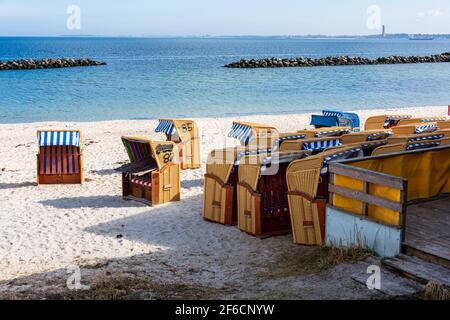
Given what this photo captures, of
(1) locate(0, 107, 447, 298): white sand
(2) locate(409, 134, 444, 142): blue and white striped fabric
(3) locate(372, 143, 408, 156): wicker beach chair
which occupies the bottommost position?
(1) locate(0, 107, 447, 298): white sand

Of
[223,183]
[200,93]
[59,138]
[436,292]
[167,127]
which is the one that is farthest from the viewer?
[200,93]

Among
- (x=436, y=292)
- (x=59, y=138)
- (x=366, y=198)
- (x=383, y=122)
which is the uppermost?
(x=383, y=122)

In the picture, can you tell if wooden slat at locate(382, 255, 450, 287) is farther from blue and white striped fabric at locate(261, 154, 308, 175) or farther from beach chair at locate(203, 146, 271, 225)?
beach chair at locate(203, 146, 271, 225)

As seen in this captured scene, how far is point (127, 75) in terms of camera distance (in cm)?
6144

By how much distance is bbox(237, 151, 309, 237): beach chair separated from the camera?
859 cm

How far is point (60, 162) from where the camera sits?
40.7ft

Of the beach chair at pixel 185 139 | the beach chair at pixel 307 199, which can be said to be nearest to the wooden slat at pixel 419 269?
the beach chair at pixel 307 199

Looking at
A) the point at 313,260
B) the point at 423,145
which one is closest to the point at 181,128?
the point at 423,145

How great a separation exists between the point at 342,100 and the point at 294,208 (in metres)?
31.4

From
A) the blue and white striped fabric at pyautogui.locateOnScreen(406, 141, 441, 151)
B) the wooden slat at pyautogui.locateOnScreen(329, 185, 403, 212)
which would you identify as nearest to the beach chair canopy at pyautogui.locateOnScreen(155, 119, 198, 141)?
the blue and white striped fabric at pyautogui.locateOnScreen(406, 141, 441, 151)

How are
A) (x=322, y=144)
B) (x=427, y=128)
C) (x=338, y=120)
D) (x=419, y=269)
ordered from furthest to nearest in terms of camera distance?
1. (x=338, y=120)
2. (x=427, y=128)
3. (x=322, y=144)
4. (x=419, y=269)

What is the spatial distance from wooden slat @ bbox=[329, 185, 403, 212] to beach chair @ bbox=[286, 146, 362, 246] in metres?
0.63

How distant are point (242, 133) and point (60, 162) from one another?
3765 mm

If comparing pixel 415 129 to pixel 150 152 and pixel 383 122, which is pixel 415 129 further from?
pixel 150 152
